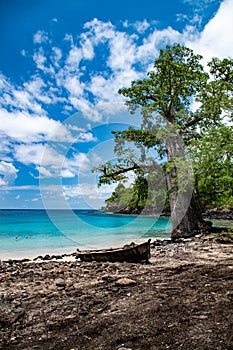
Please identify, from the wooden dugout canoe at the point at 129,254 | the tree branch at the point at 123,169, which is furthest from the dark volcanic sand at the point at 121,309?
the tree branch at the point at 123,169

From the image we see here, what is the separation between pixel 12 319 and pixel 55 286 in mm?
2293

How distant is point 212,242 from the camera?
15.5 m

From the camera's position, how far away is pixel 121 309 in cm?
523

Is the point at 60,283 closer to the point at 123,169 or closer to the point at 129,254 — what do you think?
the point at 129,254

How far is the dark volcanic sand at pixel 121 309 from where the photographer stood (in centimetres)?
393

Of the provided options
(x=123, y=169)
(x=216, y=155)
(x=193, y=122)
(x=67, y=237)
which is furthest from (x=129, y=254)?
(x=67, y=237)

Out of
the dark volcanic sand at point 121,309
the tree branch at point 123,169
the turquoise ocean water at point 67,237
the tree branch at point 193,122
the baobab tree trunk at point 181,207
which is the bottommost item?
the turquoise ocean water at point 67,237

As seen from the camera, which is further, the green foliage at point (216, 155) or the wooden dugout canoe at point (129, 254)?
the wooden dugout canoe at point (129, 254)

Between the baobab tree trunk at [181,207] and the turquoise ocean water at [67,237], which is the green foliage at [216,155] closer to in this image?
the baobab tree trunk at [181,207]

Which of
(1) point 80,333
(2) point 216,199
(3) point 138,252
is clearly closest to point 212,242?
(2) point 216,199

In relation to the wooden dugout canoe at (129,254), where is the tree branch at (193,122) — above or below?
above

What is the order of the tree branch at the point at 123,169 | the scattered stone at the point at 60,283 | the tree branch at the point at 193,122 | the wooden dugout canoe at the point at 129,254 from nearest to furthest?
the scattered stone at the point at 60,283 → the wooden dugout canoe at the point at 129,254 → the tree branch at the point at 193,122 → the tree branch at the point at 123,169

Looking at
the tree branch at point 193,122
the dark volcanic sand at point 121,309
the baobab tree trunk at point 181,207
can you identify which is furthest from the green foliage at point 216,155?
the tree branch at point 193,122

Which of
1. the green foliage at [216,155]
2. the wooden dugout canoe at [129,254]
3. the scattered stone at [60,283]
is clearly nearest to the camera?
the scattered stone at [60,283]
